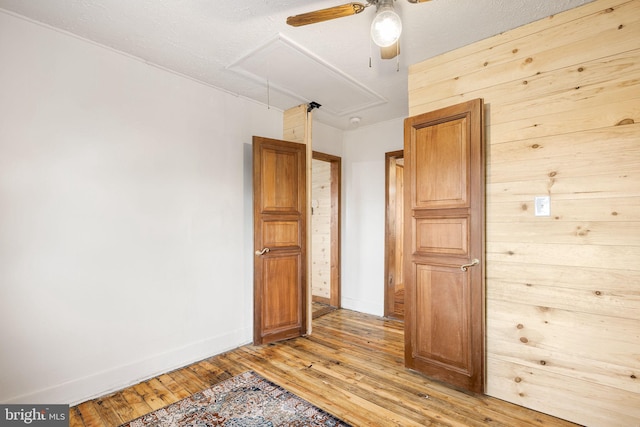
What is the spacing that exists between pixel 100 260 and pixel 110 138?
0.94 metres

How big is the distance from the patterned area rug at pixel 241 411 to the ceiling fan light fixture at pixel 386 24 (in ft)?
7.44

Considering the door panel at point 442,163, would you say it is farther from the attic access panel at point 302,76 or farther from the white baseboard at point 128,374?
the white baseboard at point 128,374

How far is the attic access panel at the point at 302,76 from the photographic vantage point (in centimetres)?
241

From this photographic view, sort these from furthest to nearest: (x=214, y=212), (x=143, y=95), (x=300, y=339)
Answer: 1. (x=300, y=339)
2. (x=214, y=212)
3. (x=143, y=95)

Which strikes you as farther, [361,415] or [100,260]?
[100,260]

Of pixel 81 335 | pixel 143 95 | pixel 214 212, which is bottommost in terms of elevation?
pixel 81 335

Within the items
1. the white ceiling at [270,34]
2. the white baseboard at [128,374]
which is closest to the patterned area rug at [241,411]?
the white baseboard at [128,374]

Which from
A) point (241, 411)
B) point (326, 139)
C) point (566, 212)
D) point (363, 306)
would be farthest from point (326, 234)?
point (566, 212)

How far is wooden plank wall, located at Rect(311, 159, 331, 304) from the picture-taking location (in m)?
4.78

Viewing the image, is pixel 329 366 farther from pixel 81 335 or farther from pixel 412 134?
pixel 412 134

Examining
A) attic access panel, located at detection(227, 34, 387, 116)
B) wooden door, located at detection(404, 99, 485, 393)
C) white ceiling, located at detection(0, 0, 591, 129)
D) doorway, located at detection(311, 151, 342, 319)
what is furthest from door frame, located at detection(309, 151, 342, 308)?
wooden door, located at detection(404, 99, 485, 393)

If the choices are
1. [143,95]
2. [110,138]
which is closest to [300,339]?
[110,138]

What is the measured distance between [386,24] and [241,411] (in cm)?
251

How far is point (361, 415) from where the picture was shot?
6.46ft
